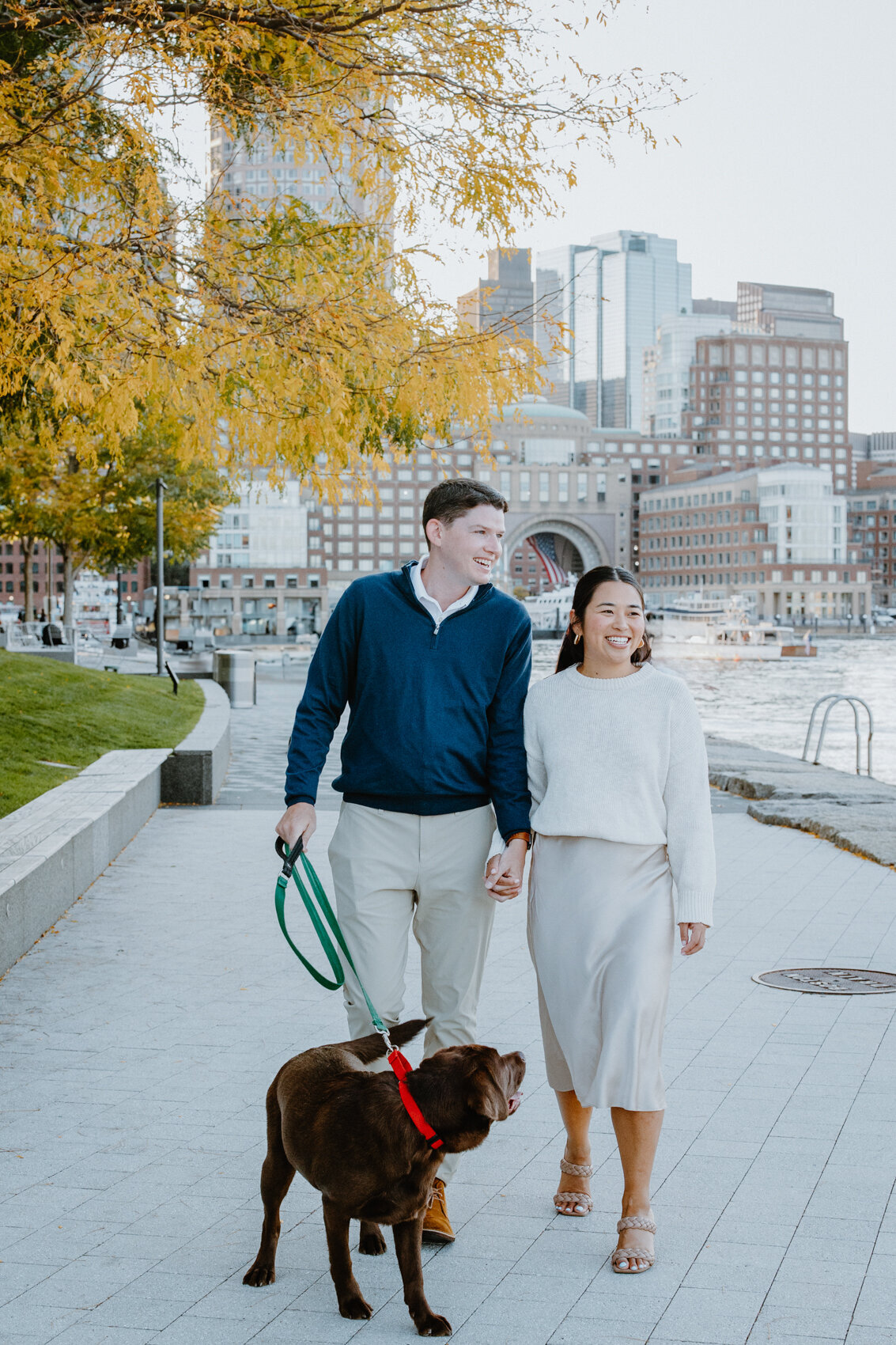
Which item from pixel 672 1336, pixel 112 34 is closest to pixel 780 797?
pixel 112 34

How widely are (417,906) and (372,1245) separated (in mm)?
941

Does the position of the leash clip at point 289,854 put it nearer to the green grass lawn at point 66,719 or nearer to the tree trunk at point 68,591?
the green grass lawn at point 66,719

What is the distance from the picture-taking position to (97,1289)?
11.8ft

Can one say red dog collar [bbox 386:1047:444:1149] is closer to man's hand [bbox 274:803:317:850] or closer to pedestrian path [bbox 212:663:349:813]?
man's hand [bbox 274:803:317:850]

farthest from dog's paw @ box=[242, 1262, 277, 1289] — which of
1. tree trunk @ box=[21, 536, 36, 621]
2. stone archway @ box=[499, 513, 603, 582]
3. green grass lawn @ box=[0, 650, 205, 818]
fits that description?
stone archway @ box=[499, 513, 603, 582]

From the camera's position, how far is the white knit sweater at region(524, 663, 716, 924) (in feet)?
12.5

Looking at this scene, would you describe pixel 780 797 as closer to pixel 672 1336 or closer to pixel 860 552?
pixel 672 1336

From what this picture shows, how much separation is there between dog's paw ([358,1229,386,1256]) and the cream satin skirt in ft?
2.22

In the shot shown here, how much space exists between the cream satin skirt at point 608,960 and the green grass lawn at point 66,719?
6709 millimetres

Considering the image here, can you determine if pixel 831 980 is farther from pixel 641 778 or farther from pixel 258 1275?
pixel 258 1275

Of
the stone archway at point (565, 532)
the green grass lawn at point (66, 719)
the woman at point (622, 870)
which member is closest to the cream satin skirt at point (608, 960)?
the woman at point (622, 870)

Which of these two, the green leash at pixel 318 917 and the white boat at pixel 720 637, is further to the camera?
the white boat at pixel 720 637

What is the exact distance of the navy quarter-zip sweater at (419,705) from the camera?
3.99 m

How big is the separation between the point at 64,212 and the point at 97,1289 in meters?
6.65
